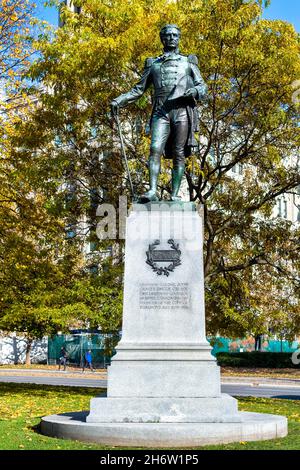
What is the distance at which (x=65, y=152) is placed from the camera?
779 inches

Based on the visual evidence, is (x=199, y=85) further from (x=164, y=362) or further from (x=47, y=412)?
(x=47, y=412)

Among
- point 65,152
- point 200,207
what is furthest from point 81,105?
point 200,207

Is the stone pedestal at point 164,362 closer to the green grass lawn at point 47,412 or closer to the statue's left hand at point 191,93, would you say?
the green grass lawn at point 47,412

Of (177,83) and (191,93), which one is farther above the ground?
(177,83)

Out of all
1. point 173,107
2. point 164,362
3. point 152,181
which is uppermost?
point 173,107

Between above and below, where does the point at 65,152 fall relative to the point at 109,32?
below

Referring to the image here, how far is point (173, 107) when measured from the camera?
1186cm

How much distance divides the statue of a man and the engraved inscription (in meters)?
1.58

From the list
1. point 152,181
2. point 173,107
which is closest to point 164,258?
point 152,181

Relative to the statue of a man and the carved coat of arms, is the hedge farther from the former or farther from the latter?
the carved coat of arms

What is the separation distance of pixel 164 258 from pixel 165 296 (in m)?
0.60

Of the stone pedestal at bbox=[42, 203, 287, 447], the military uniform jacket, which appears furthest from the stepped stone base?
the military uniform jacket

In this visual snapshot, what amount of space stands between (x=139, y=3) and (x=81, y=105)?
3161mm
